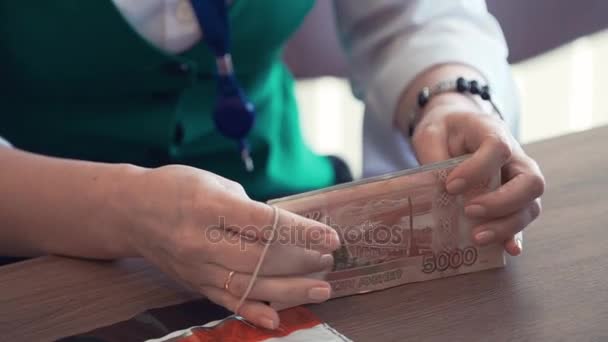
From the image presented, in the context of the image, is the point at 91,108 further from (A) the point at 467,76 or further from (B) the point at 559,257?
(B) the point at 559,257

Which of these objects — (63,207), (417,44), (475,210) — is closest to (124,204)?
(63,207)

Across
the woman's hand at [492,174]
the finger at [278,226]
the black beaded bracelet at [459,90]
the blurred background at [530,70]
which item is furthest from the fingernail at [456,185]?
the blurred background at [530,70]

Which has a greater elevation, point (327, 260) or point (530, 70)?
point (327, 260)

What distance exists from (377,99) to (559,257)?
40 cm

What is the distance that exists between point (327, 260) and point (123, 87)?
0.43 m

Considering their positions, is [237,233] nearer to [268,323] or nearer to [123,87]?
[268,323]

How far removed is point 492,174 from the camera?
2.25 ft

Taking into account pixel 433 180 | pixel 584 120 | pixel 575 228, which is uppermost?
pixel 433 180

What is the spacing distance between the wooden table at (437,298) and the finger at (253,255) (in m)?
0.05

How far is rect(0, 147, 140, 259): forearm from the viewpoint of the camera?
0.68 meters

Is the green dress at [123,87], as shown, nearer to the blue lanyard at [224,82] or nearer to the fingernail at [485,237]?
the blue lanyard at [224,82]

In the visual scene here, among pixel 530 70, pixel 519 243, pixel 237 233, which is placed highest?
pixel 237 233

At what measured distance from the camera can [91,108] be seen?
960mm

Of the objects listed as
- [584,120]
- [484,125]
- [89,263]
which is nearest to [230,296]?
[89,263]
